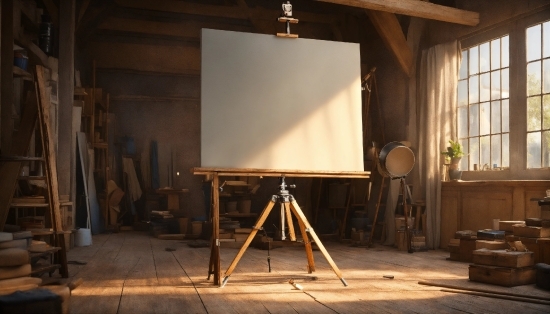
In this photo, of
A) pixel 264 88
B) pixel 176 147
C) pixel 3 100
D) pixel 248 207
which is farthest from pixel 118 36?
pixel 264 88

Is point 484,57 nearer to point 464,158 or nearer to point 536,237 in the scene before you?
point 464,158

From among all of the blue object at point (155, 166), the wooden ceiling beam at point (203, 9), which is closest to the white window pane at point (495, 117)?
the wooden ceiling beam at point (203, 9)

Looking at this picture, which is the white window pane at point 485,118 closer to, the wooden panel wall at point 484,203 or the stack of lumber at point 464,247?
the wooden panel wall at point 484,203

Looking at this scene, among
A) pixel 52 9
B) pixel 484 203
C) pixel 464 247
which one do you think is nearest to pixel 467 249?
pixel 464 247

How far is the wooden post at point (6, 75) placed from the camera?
5.65 metres

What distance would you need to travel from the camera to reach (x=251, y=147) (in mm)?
4570

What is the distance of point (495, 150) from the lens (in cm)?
682

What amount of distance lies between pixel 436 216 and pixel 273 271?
2.90 m

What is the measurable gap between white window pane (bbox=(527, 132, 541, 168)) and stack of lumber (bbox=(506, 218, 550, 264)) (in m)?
1.28

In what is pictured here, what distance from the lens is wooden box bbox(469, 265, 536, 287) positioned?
442 cm

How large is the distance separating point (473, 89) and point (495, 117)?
55 centimetres

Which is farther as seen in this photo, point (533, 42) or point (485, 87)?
point (485, 87)

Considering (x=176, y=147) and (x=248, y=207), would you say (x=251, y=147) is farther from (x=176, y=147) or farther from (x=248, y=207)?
(x=176, y=147)

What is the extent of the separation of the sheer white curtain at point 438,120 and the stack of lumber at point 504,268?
2.56 metres
